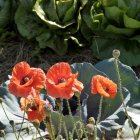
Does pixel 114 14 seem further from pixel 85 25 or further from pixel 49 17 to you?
pixel 49 17

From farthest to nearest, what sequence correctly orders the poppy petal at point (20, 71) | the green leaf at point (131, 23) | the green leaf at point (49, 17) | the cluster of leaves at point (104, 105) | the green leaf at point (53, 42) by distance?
1. the green leaf at point (53, 42)
2. the green leaf at point (49, 17)
3. the green leaf at point (131, 23)
4. the cluster of leaves at point (104, 105)
5. the poppy petal at point (20, 71)

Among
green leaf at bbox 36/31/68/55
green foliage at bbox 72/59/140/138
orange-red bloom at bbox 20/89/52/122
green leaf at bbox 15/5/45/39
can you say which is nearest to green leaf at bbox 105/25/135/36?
green leaf at bbox 36/31/68/55

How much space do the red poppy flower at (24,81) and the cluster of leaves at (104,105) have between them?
690 mm

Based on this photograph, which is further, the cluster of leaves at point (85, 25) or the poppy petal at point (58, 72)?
the cluster of leaves at point (85, 25)

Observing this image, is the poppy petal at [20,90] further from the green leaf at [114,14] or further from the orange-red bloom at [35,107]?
the green leaf at [114,14]

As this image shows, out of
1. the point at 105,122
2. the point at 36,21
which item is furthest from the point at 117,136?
the point at 36,21

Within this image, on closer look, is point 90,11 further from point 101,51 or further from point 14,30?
point 14,30

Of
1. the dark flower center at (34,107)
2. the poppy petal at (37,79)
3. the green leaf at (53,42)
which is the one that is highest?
the poppy petal at (37,79)

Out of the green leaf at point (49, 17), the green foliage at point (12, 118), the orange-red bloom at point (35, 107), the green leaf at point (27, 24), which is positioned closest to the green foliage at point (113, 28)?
the green leaf at point (49, 17)

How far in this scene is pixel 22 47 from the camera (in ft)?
12.9

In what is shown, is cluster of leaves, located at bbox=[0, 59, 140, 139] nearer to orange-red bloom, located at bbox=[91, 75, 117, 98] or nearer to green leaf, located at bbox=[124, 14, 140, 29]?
orange-red bloom, located at bbox=[91, 75, 117, 98]

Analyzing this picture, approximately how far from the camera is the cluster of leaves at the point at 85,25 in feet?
11.8

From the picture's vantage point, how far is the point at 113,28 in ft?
11.8

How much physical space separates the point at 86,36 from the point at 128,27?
1.07 feet
